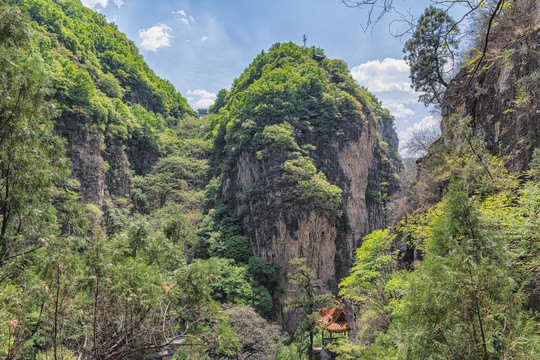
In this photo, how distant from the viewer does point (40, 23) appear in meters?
24.4

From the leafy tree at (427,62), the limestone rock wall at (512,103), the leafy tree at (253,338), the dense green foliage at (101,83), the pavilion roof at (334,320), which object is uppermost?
the dense green foliage at (101,83)

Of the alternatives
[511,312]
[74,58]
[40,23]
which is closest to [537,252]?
[511,312]

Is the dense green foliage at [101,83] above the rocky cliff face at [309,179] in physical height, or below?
above

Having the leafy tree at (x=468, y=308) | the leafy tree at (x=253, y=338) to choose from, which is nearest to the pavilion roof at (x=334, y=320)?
the leafy tree at (x=253, y=338)

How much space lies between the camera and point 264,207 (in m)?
21.0

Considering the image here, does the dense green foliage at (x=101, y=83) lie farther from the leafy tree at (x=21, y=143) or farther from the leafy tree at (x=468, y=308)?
the leafy tree at (x=468, y=308)

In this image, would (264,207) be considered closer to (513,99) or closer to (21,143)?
(513,99)

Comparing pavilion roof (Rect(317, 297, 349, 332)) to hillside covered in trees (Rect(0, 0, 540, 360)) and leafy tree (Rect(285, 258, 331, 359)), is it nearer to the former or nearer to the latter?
leafy tree (Rect(285, 258, 331, 359))

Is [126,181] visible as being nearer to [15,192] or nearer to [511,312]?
[15,192]

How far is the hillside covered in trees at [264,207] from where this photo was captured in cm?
292

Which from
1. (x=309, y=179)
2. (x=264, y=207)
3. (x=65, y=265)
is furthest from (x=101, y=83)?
(x=65, y=265)

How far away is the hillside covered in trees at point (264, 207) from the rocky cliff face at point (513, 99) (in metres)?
0.06

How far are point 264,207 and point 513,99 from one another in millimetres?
15784

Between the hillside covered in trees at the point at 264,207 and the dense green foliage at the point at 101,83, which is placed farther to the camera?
the dense green foliage at the point at 101,83
